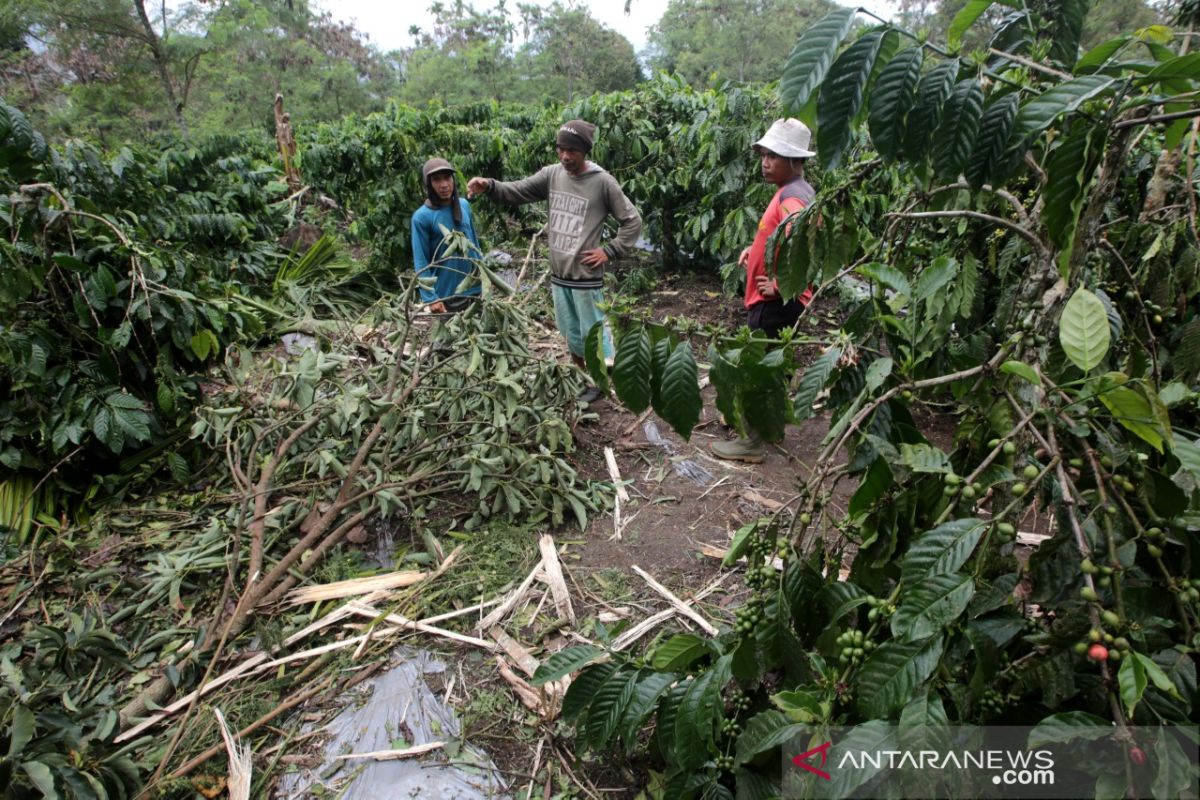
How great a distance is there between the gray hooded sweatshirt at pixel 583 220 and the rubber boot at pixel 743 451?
135cm

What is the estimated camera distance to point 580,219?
4254mm

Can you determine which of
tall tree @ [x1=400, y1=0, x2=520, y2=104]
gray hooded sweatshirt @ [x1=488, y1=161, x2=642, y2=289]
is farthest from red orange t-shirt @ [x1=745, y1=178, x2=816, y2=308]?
tall tree @ [x1=400, y1=0, x2=520, y2=104]

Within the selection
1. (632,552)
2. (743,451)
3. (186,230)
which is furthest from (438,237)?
(632,552)

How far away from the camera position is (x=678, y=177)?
6652 mm

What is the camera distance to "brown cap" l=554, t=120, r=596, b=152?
13.3 feet

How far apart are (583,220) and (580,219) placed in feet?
0.07

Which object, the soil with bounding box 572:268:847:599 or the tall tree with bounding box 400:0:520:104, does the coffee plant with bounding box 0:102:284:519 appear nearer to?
the soil with bounding box 572:268:847:599

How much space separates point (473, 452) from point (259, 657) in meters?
1.26

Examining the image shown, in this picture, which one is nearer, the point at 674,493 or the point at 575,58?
the point at 674,493

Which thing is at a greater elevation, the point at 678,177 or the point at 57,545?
the point at 678,177

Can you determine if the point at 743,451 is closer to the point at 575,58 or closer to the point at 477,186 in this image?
the point at 477,186

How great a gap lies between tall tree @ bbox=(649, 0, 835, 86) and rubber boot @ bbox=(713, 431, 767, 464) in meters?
37.7

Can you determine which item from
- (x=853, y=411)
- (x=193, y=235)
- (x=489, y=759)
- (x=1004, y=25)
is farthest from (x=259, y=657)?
(x=193, y=235)

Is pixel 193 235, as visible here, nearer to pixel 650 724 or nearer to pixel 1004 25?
pixel 650 724
